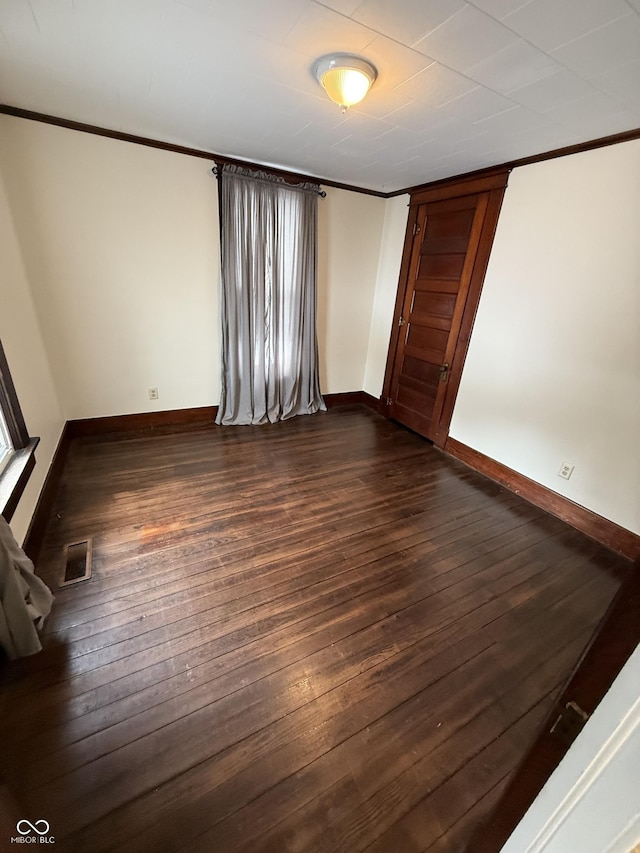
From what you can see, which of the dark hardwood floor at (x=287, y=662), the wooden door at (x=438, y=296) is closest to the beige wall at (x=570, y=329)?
the wooden door at (x=438, y=296)

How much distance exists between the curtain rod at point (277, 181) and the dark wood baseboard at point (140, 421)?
81.3 inches

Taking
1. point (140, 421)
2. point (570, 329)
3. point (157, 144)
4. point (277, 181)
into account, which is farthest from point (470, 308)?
point (140, 421)

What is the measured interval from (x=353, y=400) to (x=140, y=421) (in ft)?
7.99

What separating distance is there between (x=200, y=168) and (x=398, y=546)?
10.7 feet

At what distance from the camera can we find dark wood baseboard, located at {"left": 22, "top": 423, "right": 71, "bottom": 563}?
5.98ft

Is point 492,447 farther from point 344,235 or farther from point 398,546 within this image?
point 344,235

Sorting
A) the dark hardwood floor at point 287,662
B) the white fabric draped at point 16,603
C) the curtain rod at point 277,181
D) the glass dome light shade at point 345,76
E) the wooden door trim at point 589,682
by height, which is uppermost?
the glass dome light shade at point 345,76

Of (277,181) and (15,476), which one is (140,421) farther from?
(277,181)

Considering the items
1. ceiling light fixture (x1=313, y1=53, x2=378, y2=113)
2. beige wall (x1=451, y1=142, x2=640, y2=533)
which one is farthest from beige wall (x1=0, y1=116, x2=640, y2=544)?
ceiling light fixture (x1=313, y1=53, x2=378, y2=113)

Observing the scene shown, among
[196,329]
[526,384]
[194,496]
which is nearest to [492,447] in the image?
[526,384]

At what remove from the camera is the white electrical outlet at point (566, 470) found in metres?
2.43

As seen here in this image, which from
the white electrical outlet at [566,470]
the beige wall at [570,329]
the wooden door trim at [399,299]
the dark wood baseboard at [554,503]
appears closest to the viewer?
the beige wall at [570,329]

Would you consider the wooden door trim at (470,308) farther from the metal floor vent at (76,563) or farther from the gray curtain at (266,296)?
the metal floor vent at (76,563)

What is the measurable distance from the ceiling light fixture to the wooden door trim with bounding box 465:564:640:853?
6.73 feet
